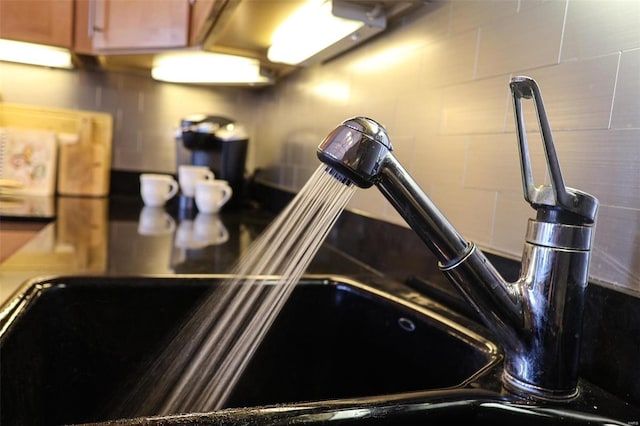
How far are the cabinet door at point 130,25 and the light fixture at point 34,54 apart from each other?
0.13 m

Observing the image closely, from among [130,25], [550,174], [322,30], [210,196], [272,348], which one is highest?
[130,25]

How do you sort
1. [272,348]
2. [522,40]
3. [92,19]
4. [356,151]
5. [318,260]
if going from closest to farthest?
[356,151] < [522,40] < [272,348] < [318,260] < [92,19]

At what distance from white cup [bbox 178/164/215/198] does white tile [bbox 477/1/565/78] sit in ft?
3.89

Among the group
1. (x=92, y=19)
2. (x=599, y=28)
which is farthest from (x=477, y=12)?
(x=92, y=19)

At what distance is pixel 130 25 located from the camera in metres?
1.54

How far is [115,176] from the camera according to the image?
2.04 metres

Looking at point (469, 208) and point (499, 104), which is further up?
point (499, 104)

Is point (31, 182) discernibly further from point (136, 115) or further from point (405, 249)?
point (405, 249)

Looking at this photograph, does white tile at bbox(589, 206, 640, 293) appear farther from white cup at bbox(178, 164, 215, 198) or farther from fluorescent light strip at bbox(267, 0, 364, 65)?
white cup at bbox(178, 164, 215, 198)

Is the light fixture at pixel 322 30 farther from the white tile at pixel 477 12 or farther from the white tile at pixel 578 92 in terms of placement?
the white tile at pixel 578 92

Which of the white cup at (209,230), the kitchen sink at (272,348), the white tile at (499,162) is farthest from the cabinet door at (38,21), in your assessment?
the white tile at (499,162)

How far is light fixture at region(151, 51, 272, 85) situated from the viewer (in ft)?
5.27

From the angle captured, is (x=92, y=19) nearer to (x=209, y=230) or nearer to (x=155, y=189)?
Result: (x=155, y=189)

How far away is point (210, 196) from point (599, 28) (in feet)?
4.14
